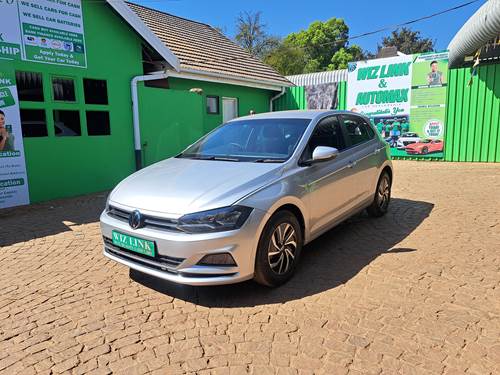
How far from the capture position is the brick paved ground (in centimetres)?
276

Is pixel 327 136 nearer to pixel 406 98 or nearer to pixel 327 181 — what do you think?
pixel 327 181

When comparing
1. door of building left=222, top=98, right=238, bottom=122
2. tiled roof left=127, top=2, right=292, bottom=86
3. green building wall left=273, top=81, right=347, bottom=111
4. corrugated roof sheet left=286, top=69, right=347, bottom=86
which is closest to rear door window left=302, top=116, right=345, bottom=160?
tiled roof left=127, top=2, right=292, bottom=86

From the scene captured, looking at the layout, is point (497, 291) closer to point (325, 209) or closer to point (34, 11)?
point (325, 209)

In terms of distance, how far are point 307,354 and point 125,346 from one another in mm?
1386

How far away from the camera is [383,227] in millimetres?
5742

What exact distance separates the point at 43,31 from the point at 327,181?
263 inches

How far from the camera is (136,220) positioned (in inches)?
137

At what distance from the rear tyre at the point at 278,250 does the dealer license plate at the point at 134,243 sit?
0.94 meters

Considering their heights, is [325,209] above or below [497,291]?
above

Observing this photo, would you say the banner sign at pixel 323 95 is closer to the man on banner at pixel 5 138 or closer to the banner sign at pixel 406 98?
the banner sign at pixel 406 98

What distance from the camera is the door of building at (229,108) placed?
527 inches

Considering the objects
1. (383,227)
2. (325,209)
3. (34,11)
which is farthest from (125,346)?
(34,11)

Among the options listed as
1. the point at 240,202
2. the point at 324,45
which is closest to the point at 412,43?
the point at 324,45

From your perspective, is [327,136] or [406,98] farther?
[406,98]
